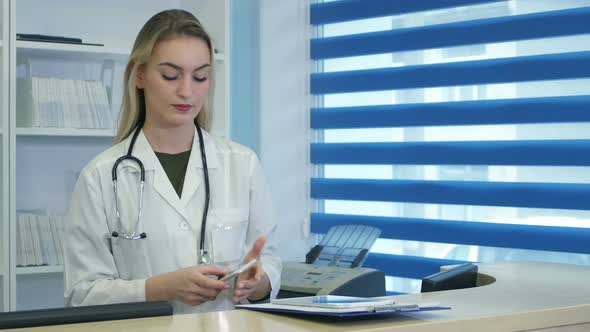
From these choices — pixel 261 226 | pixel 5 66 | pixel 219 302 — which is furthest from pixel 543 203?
pixel 5 66

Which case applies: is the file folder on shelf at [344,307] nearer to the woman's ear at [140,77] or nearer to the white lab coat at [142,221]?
the white lab coat at [142,221]

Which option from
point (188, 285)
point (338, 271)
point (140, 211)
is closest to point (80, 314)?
point (188, 285)

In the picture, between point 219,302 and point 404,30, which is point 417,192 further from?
point 219,302

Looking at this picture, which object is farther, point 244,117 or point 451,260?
point 244,117

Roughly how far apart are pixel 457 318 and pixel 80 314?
2.28 feet

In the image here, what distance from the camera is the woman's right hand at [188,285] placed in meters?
1.86

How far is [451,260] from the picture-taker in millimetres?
3461

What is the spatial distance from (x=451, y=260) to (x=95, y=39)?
180cm

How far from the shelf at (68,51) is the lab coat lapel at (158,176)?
118 centimetres

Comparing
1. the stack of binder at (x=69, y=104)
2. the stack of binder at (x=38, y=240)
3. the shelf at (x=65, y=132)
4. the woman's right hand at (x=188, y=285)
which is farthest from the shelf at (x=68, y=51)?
the woman's right hand at (x=188, y=285)

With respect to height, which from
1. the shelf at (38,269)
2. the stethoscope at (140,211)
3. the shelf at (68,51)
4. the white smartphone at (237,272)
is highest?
the shelf at (68,51)

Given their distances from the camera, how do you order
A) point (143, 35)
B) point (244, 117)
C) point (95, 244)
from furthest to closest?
1. point (244, 117)
2. point (143, 35)
3. point (95, 244)

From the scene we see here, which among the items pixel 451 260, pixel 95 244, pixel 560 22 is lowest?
pixel 451 260

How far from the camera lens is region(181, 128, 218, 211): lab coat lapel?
7.20 feet
